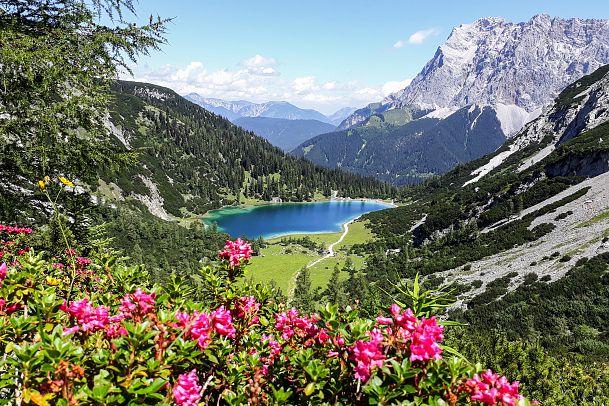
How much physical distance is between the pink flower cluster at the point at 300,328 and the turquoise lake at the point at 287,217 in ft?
364

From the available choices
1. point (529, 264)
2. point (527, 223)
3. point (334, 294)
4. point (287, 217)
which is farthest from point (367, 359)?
point (287, 217)

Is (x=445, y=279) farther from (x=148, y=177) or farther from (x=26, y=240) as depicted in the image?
(x=148, y=177)

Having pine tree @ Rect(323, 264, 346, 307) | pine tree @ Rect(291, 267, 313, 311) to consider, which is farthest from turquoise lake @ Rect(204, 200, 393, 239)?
pine tree @ Rect(323, 264, 346, 307)

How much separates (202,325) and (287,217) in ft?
499

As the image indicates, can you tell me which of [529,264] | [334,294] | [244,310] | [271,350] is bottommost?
[334,294]

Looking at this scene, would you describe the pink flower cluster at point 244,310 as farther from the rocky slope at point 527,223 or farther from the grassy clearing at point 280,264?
the grassy clearing at point 280,264

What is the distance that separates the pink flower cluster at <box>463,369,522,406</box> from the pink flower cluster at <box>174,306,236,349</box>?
1.99m

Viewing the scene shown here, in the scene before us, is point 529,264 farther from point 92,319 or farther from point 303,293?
point 92,319

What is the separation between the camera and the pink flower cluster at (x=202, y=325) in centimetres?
295

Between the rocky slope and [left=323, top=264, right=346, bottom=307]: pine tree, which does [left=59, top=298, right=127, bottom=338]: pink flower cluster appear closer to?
the rocky slope

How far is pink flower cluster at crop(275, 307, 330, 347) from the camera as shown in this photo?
3930 mm

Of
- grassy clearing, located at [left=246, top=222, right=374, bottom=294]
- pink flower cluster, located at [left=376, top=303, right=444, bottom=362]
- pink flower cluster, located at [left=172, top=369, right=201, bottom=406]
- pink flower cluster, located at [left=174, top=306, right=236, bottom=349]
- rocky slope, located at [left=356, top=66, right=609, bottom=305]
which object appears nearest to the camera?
pink flower cluster, located at [left=172, top=369, right=201, bottom=406]

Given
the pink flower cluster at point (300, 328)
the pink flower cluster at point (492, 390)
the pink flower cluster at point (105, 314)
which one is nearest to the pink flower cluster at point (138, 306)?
the pink flower cluster at point (105, 314)

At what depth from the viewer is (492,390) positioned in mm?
2570
